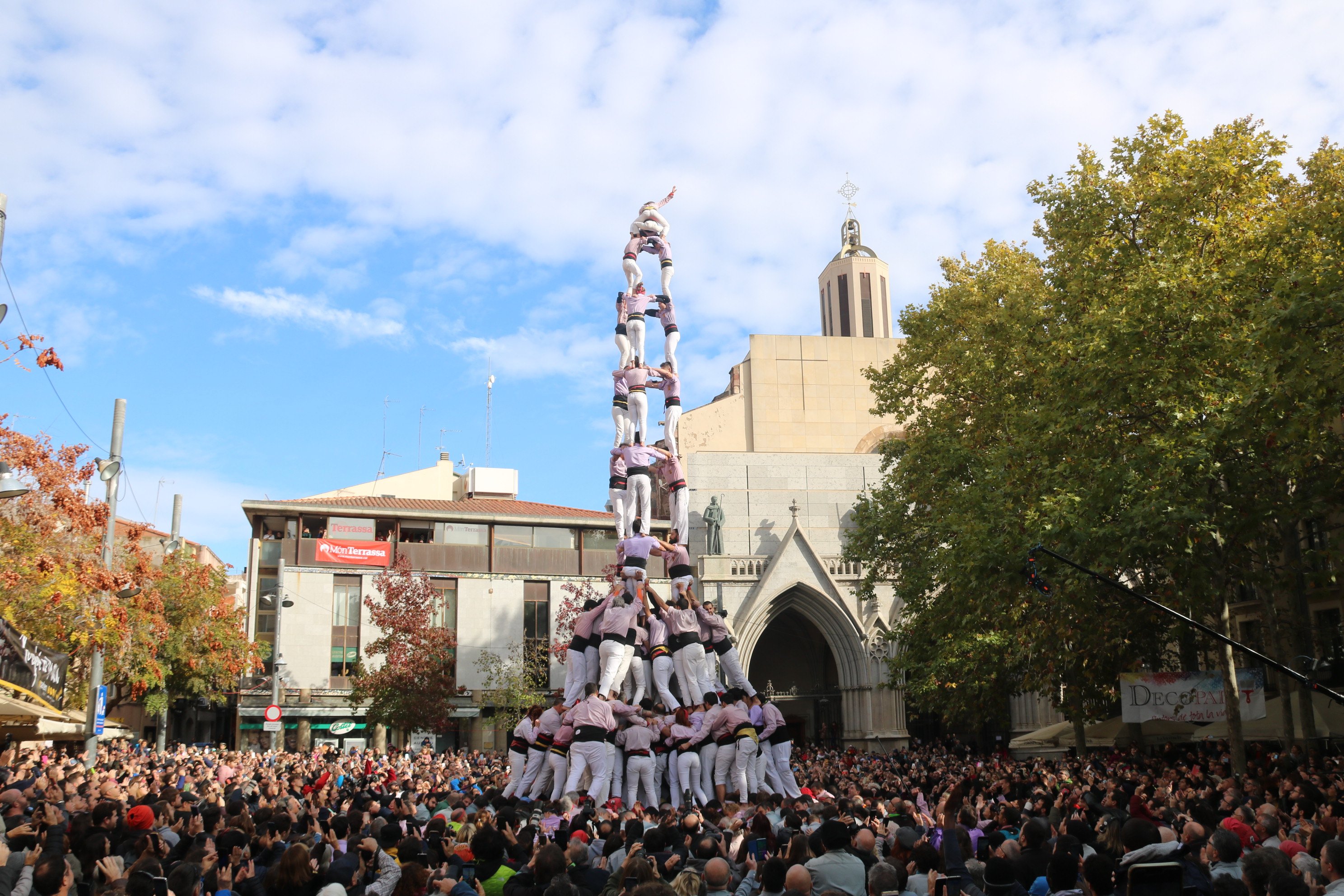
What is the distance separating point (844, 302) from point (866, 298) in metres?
1.24

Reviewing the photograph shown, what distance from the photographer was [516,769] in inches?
763

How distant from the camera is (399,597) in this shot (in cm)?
3941

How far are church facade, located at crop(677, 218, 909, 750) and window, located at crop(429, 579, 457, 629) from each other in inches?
400

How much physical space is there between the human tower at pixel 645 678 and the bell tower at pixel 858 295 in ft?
116

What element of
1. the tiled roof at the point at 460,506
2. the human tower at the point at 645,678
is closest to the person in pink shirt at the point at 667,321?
the human tower at the point at 645,678

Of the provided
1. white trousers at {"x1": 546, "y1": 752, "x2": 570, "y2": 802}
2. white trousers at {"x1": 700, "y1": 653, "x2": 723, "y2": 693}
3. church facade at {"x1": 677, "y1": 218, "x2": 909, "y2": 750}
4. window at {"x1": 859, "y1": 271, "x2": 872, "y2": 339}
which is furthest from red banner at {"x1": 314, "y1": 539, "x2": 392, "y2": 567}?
window at {"x1": 859, "y1": 271, "x2": 872, "y2": 339}

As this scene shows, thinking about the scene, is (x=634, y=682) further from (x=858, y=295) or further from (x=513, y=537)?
(x=858, y=295)

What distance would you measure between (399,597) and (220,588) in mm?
8502

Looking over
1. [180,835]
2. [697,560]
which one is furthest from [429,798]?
[697,560]

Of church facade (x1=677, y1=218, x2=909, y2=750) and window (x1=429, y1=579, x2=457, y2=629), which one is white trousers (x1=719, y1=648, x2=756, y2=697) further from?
window (x1=429, y1=579, x2=457, y2=629)

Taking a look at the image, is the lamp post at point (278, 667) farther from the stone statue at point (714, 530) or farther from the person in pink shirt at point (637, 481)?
the stone statue at point (714, 530)

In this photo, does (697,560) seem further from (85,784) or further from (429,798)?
(85,784)

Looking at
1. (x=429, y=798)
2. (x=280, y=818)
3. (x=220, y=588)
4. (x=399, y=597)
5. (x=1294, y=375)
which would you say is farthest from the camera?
(x=220, y=588)

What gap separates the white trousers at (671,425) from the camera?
2328 centimetres
